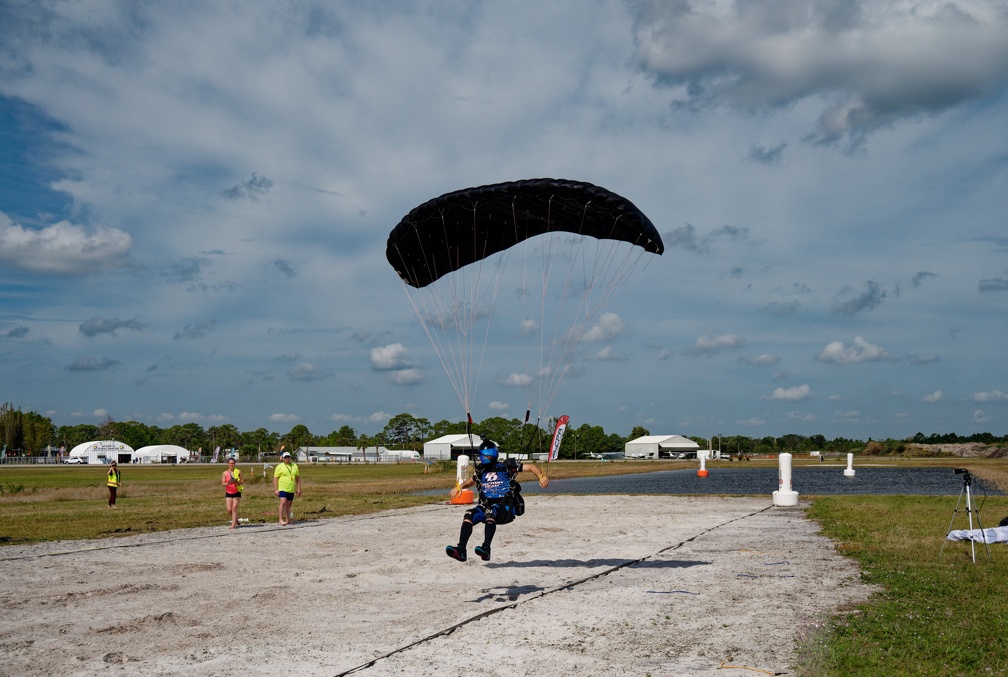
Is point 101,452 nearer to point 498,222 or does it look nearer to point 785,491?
point 785,491

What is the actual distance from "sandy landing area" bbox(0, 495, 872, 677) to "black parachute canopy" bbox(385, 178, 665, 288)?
21.3 ft

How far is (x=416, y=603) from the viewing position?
10234 mm

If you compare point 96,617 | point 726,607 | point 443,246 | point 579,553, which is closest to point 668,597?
point 726,607

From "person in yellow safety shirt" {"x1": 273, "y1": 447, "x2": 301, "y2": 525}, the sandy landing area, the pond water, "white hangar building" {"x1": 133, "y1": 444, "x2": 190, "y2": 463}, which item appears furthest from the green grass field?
"white hangar building" {"x1": 133, "y1": 444, "x2": 190, "y2": 463}

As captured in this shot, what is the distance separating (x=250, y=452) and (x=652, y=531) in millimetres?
170087

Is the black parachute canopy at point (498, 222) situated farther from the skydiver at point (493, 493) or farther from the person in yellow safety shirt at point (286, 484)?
the person in yellow safety shirt at point (286, 484)

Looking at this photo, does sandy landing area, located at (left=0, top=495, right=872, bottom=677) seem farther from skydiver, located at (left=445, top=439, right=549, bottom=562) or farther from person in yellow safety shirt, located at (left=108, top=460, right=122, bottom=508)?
person in yellow safety shirt, located at (left=108, top=460, right=122, bottom=508)

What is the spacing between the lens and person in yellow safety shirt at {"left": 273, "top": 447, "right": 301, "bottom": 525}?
66.2ft

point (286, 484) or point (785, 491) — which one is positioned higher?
point (286, 484)

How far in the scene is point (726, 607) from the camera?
9.84 meters

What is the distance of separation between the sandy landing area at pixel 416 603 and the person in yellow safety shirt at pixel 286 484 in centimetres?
208

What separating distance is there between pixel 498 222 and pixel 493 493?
Answer: 739 centimetres

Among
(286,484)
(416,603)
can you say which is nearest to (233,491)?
(286,484)

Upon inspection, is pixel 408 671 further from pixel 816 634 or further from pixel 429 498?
pixel 429 498
